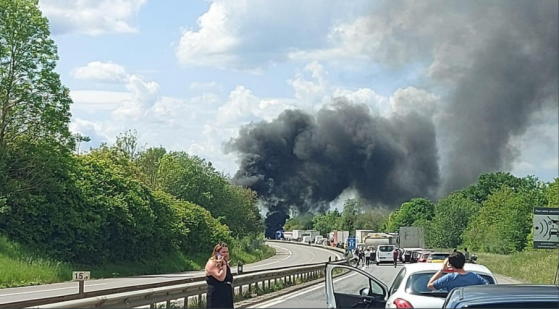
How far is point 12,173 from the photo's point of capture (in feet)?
134

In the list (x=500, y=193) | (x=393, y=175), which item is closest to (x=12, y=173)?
(x=500, y=193)

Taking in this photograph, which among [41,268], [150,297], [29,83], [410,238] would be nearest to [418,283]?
[150,297]

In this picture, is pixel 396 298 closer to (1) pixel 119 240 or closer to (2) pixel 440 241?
(1) pixel 119 240

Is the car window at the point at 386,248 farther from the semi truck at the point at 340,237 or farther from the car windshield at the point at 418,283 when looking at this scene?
the car windshield at the point at 418,283

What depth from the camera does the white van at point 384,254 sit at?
62.4m

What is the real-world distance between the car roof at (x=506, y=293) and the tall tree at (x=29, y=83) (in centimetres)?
3773

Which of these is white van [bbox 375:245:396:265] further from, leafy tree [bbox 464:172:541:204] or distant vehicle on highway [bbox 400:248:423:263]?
leafy tree [bbox 464:172:541:204]

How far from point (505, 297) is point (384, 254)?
188ft

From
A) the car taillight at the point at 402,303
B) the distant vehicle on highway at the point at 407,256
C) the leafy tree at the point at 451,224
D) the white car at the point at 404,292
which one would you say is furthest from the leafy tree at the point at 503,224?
the car taillight at the point at 402,303

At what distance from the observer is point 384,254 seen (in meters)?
63.0

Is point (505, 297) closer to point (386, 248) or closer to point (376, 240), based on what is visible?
point (386, 248)

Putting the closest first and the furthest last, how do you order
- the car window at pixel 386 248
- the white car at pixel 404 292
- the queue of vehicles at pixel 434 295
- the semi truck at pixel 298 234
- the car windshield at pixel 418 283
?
the queue of vehicles at pixel 434 295
the white car at pixel 404 292
the car windshield at pixel 418 283
the car window at pixel 386 248
the semi truck at pixel 298 234

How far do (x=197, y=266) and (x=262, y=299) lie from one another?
3592 cm

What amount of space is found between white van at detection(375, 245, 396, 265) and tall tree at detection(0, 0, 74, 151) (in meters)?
28.0
